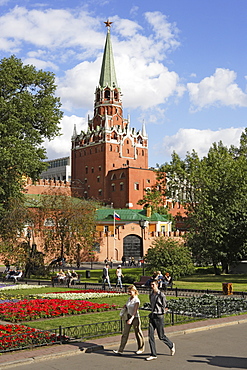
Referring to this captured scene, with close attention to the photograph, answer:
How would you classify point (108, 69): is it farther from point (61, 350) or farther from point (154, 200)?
point (61, 350)

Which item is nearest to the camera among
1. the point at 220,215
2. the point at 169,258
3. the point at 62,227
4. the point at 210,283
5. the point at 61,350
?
the point at 61,350

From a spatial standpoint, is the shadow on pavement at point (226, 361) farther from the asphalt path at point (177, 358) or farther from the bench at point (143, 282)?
the bench at point (143, 282)

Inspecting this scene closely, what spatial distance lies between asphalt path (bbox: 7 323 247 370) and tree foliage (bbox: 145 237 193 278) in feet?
67.9

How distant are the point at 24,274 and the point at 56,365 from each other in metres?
28.1

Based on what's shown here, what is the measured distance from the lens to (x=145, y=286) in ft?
81.5

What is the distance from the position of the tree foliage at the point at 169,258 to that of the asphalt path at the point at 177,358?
2070 cm

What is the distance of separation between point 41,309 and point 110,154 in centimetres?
7701

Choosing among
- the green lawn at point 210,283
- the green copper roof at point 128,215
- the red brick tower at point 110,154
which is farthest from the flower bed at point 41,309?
the red brick tower at point 110,154

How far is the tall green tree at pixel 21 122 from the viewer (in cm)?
3300

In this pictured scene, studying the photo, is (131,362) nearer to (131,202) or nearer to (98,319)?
(98,319)

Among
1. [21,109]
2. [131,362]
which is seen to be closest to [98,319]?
[131,362]

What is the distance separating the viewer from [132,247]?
62969mm

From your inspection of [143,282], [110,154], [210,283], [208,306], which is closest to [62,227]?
[143,282]

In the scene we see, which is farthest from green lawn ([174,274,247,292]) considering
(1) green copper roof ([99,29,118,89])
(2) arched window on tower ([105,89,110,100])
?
(1) green copper roof ([99,29,118,89])
